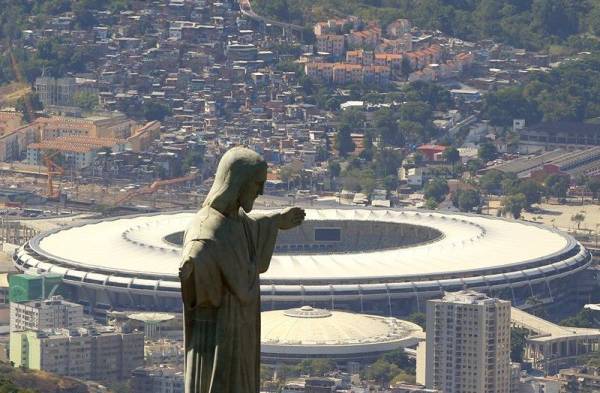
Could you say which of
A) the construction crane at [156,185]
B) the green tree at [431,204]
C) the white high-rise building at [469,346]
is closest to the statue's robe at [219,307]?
the white high-rise building at [469,346]

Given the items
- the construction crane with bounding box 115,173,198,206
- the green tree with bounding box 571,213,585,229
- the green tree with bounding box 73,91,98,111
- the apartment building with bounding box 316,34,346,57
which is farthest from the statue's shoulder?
the apartment building with bounding box 316,34,346,57

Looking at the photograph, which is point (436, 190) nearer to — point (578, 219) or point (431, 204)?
point (431, 204)

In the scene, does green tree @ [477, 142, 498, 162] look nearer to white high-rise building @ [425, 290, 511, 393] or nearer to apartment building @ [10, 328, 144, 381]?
apartment building @ [10, 328, 144, 381]

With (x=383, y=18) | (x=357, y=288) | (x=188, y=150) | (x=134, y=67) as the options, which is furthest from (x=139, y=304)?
(x=383, y=18)

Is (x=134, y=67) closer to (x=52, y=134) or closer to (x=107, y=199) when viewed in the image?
(x=52, y=134)

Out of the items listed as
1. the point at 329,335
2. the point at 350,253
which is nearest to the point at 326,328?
the point at 329,335
